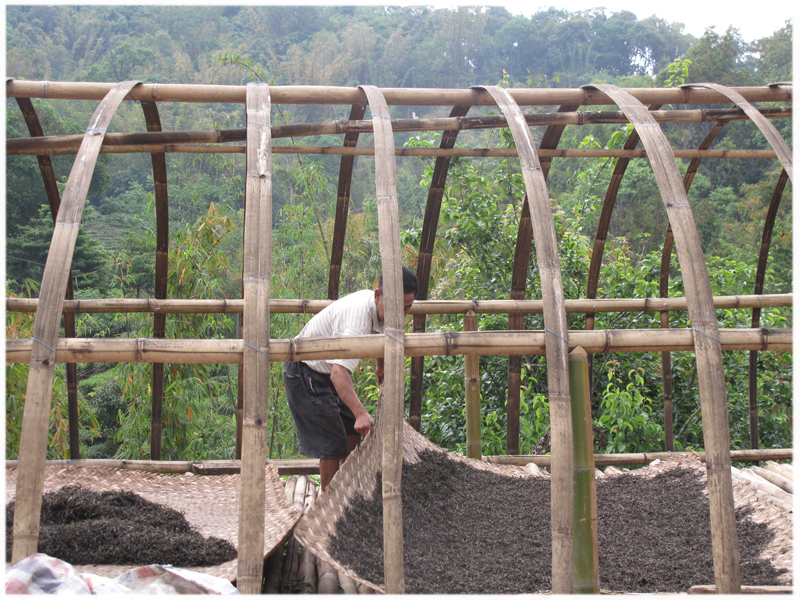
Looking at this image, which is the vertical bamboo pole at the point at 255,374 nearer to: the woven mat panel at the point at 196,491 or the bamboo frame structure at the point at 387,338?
the bamboo frame structure at the point at 387,338

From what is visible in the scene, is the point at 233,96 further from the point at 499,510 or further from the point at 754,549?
the point at 754,549

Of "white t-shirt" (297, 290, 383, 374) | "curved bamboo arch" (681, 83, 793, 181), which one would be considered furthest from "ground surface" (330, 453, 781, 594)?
"curved bamboo arch" (681, 83, 793, 181)

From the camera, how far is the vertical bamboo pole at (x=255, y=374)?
65.9 inches

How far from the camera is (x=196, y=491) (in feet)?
9.99

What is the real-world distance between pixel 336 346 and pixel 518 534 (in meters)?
1.27

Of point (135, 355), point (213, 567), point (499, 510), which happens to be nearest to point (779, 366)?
point (499, 510)

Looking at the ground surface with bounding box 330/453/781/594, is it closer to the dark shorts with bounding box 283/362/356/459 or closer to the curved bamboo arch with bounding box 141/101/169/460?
the dark shorts with bounding box 283/362/356/459

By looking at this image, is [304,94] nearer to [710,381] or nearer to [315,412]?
[315,412]

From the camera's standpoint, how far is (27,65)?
→ 1791 centimetres

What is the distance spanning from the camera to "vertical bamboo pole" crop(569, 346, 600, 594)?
1740 mm

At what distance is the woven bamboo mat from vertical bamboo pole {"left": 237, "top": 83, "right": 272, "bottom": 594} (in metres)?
0.34

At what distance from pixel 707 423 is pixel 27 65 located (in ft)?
70.7

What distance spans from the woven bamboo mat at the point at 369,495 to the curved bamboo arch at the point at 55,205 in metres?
1.46

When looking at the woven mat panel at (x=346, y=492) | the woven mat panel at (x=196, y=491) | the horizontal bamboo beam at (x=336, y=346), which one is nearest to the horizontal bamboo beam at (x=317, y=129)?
the horizontal bamboo beam at (x=336, y=346)
